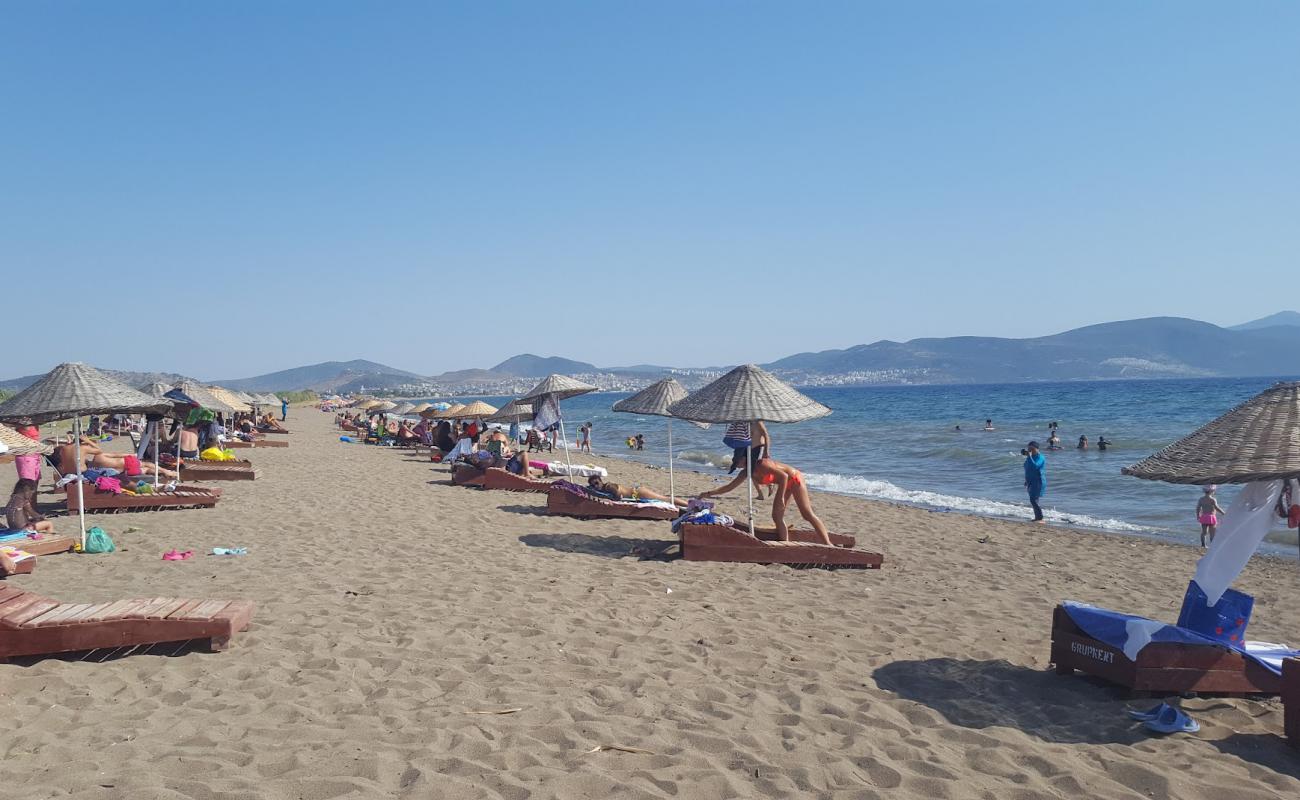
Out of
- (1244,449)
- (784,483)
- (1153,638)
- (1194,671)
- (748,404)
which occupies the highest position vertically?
(748,404)

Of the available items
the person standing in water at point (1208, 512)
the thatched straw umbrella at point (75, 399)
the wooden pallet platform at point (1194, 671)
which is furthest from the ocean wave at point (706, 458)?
the wooden pallet platform at point (1194, 671)

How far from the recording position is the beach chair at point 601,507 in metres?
11.3

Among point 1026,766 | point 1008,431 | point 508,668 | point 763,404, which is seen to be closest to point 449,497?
point 763,404

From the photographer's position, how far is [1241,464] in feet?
13.3

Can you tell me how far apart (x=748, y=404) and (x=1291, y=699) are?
5256mm

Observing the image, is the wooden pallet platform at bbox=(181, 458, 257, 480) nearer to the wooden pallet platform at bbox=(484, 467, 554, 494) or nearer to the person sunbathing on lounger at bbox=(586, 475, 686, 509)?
the wooden pallet platform at bbox=(484, 467, 554, 494)

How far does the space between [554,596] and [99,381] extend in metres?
5.73

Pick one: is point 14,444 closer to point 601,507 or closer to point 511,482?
point 601,507

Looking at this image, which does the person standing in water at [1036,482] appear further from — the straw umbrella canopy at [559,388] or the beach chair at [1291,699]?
the beach chair at [1291,699]

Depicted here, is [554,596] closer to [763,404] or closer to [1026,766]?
[763,404]

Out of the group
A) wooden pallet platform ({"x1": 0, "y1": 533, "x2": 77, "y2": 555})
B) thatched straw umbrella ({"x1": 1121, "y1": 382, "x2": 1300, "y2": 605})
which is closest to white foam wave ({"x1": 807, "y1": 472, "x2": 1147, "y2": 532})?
thatched straw umbrella ({"x1": 1121, "y1": 382, "x2": 1300, "y2": 605})

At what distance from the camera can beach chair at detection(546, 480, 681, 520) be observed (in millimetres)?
11312

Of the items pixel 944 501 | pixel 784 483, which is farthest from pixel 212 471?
pixel 944 501

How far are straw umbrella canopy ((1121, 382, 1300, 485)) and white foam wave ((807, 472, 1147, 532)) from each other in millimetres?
9550
